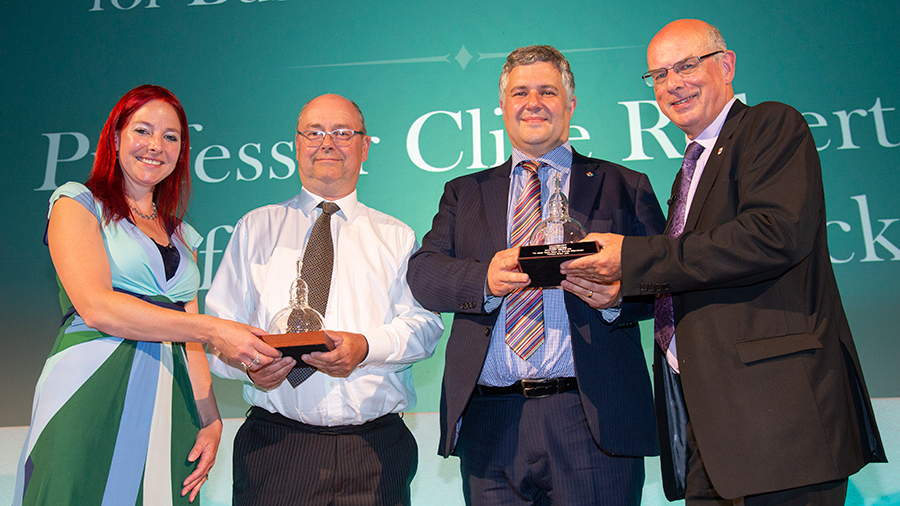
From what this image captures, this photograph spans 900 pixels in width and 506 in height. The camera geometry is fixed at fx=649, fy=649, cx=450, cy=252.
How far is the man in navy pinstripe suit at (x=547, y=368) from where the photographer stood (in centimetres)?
190

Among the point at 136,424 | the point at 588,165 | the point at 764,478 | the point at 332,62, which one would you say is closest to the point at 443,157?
the point at 332,62

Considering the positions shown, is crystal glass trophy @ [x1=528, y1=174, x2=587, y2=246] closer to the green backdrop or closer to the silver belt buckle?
the silver belt buckle

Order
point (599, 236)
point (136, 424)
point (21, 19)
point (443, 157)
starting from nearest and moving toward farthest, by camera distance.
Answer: point (599, 236)
point (136, 424)
point (443, 157)
point (21, 19)

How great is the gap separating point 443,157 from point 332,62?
0.94 metres

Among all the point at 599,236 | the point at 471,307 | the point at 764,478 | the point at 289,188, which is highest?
the point at 289,188

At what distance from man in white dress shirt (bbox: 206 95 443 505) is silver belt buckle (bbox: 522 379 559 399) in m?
0.42

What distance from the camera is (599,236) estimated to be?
1.78 metres

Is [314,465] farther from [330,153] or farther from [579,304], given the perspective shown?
[330,153]

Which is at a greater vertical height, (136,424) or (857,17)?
(857,17)

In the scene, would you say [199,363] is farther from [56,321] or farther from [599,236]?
[56,321]

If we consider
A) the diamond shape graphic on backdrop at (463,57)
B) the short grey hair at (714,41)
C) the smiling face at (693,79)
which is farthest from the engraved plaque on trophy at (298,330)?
the diamond shape graphic on backdrop at (463,57)

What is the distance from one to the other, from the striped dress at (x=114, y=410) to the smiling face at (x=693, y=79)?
1.78 metres

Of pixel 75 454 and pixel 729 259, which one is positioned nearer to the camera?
pixel 729 259

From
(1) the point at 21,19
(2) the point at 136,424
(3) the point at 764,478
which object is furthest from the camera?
(1) the point at 21,19
